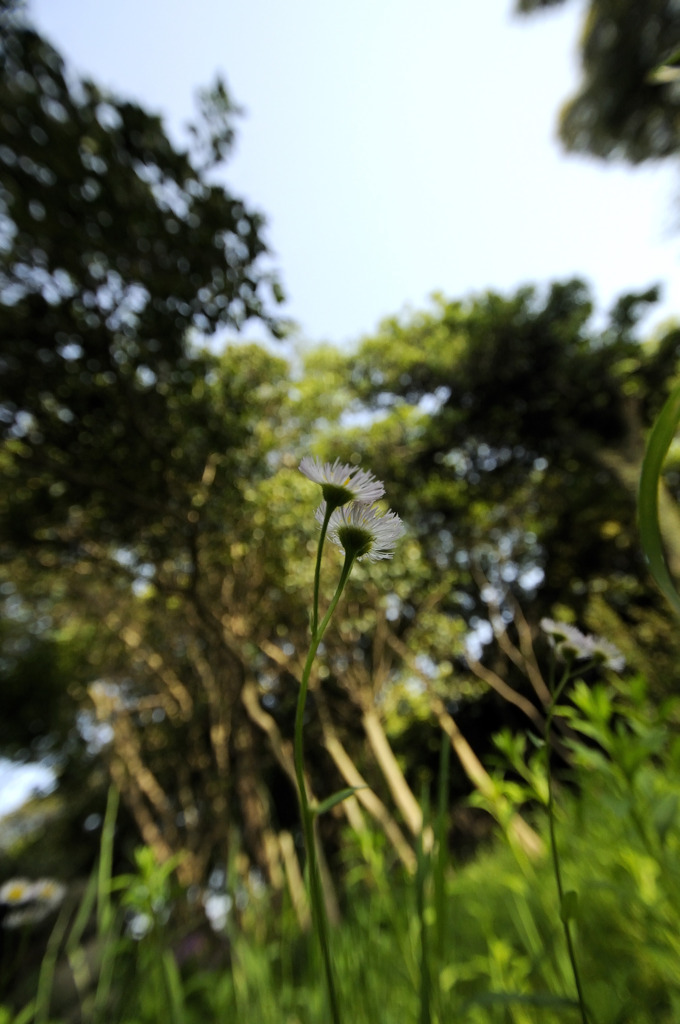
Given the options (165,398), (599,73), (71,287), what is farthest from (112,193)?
(599,73)

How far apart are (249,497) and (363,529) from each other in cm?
366

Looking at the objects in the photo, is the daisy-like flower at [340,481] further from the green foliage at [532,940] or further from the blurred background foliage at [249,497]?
the blurred background foliage at [249,497]

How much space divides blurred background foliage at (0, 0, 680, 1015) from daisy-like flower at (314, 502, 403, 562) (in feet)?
4.69

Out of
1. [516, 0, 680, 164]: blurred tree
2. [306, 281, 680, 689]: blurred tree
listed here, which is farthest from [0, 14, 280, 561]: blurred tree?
[516, 0, 680, 164]: blurred tree

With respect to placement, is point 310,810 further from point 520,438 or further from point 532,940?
point 520,438

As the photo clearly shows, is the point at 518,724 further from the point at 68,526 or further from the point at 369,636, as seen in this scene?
the point at 68,526

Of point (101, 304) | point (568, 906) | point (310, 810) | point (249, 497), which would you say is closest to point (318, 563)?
point (310, 810)

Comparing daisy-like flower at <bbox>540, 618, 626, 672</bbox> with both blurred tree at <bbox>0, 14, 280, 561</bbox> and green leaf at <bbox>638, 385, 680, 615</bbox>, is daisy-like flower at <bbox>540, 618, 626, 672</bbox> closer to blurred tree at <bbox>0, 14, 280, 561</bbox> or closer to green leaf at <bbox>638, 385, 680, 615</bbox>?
green leaf at <bbox>638, 385, 680, 615</bbox>

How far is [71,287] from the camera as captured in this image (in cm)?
255

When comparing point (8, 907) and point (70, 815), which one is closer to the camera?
point (8, 907)

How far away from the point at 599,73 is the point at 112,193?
636cm

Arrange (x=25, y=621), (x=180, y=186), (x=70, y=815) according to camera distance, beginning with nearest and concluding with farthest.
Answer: (x=180, y=186) → (x=25, y=621) → (x=70, y=815)

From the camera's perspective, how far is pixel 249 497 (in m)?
3.90

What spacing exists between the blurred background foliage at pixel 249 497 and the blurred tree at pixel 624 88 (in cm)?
3
